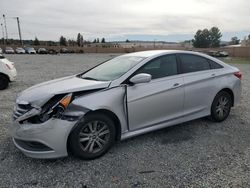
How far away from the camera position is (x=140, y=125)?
13.3 feet

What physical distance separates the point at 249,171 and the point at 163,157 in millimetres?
1131

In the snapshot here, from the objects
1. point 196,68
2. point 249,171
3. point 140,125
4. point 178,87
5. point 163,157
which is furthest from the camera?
point 196,68

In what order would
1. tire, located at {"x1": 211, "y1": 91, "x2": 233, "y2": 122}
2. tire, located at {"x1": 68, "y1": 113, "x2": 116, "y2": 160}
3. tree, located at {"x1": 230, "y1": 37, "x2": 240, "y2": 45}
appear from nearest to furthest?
tire, located at {"x1": 68, "y1": 113, "x2": 116, "y2": 160}, tire, located at {"x1": 211, "y1": 91, "x2": 233, "y2": 122}, tree, located at {"x1": 230, "y1": 37, "x2": 240, "y2": 45}

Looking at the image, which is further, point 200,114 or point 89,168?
point 200,114

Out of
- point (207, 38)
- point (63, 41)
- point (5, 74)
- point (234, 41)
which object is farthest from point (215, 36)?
point (5, 74)

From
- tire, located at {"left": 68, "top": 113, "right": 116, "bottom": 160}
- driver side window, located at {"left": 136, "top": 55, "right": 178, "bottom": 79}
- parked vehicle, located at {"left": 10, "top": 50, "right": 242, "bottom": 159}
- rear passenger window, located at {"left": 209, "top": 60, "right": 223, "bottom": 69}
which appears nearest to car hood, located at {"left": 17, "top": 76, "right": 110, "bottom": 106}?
parked vehicle, located at {"left": 10, "top": 50, "right": 242, "bottom": 159}

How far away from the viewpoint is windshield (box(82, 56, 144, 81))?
163 inches

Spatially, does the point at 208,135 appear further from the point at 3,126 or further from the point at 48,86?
the point at 3,126

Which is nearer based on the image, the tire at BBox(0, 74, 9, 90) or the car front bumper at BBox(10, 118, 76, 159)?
the car front bumper at BBox(10, 118, 76, 159)

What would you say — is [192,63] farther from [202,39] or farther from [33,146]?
[202,39]

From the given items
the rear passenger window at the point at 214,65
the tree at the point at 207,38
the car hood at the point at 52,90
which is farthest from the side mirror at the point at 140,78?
the tree at the point at 207,38

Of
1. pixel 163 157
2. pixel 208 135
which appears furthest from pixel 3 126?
pixel 208 135

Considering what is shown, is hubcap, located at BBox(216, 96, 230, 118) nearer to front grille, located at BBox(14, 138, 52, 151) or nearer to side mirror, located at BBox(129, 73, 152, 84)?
side mirror, located at BBox(129, 73, 152, 84)

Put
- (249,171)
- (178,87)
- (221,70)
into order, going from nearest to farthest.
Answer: (249,171)
(178,87)
(221,70)
